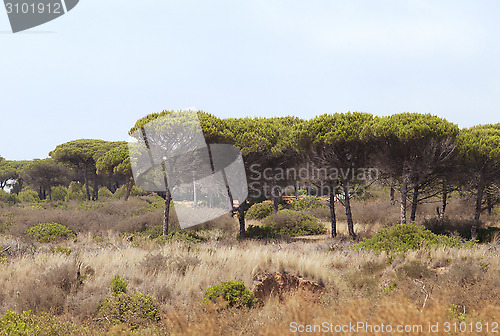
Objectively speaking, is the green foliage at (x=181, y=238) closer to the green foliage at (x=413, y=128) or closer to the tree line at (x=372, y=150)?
the tree line at (x=372, y=150)

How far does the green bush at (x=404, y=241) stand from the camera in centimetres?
1173

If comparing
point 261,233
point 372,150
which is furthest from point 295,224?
point 372,150

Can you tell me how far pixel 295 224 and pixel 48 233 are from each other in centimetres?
1326

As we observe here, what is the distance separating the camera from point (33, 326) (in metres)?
6.03

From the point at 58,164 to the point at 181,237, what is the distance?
49.5 meters

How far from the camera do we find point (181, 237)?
1647 cm

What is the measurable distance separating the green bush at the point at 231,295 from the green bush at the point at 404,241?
5.60 meters

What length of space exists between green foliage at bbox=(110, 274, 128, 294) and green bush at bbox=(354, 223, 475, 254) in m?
7.73

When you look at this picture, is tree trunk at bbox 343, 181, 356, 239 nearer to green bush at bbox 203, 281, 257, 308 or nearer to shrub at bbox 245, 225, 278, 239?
shrub at bbox 245, 225, 278, 239

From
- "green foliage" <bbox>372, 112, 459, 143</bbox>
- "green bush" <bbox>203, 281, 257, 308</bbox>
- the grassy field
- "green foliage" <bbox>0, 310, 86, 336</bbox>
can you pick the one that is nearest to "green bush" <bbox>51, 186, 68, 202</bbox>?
the grassy field

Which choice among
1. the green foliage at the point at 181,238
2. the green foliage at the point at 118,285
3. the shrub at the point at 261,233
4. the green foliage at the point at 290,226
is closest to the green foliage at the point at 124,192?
the green foliage at the point at 290,226

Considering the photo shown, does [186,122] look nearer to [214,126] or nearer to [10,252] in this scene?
[214,126]

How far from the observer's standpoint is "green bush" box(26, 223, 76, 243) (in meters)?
16.7

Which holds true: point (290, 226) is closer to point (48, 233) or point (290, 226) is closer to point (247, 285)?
point (48, 233)
